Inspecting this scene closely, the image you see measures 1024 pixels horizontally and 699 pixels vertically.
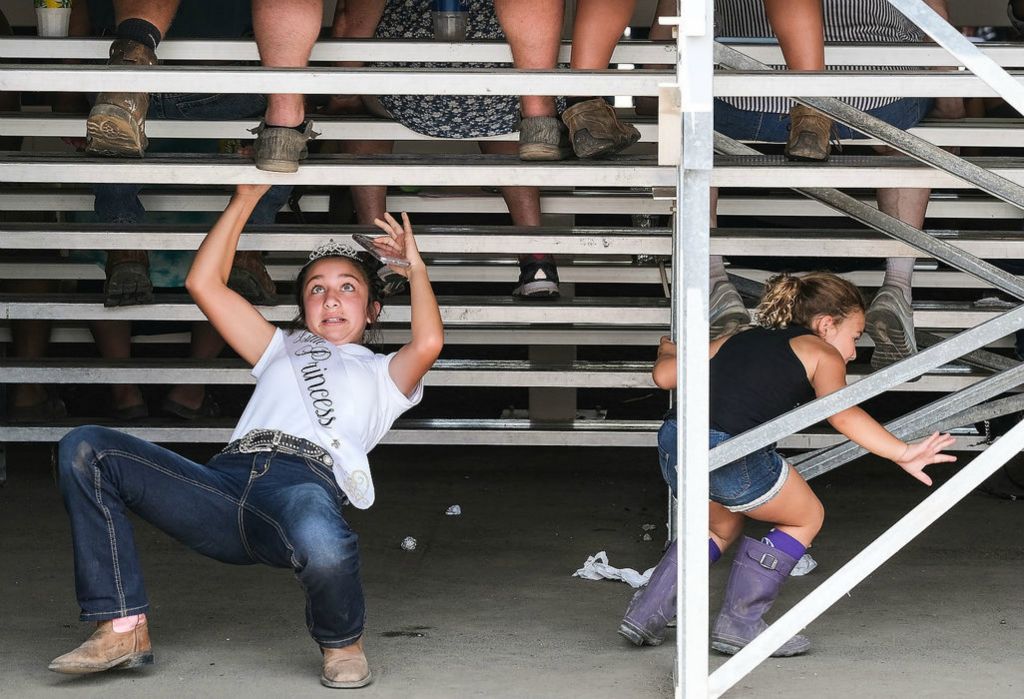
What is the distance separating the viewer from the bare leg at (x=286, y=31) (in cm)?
367

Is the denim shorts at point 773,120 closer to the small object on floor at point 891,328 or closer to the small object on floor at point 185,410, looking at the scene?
the small object on floor at point 891,328

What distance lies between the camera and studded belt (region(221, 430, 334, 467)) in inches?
142

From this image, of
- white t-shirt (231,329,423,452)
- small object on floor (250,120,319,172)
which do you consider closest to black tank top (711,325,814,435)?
white t-shirt (231,329,423,452)

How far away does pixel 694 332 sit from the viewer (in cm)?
308

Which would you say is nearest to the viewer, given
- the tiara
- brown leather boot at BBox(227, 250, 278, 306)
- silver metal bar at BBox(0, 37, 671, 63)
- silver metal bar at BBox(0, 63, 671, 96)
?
silver metal bar at BBox(0, 63, 671, 96)

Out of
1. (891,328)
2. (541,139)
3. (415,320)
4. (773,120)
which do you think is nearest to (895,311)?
(891,328)

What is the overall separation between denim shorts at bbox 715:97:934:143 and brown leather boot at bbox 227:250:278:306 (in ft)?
5.75

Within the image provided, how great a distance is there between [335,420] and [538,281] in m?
1.32

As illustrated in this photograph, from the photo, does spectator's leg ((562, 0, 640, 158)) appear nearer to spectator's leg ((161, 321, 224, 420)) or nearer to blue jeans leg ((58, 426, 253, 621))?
blue jeans leg ((58, 426, 253, 621))

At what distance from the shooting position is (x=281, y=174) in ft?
11.6

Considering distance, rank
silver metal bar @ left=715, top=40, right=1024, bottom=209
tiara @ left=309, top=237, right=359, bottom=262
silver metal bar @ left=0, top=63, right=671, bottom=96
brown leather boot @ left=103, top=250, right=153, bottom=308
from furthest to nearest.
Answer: brown leather boot @ left=103, top=250, right=153, bottom=308
tiara @ left=309, top=237, right=359, bottom=262
silver metal bar @ left=715, top=40, right=1024, bottom=209
silver metal bar @ left=0, top=63, right=671, bottom=96

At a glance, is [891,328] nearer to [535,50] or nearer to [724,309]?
[724,309]

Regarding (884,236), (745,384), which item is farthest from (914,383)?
(745,384)

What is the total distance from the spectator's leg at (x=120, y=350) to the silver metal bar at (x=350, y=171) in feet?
7.27
